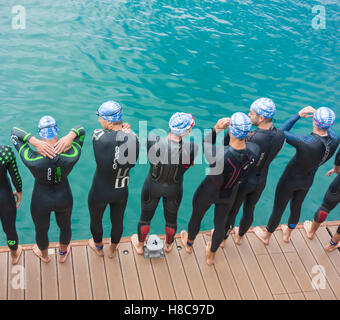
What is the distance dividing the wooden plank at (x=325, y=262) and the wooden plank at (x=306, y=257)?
71 millimetres

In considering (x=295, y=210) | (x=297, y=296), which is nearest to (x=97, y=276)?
(x=297, y=296)

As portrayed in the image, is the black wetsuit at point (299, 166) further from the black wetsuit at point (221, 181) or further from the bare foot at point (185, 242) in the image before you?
the bare foot at point (185, 242)

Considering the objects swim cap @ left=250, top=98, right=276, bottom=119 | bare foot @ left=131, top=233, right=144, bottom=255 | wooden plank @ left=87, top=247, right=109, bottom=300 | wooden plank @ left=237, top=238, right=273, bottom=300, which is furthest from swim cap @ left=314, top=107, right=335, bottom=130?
wooden plank @ left=87, top=247, right=109, bottom=300

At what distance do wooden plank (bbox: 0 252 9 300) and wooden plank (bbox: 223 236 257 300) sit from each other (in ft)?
11.9

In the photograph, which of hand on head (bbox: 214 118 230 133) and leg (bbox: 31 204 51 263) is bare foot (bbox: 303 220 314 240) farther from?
leg (bbox: 31 204 51 263)

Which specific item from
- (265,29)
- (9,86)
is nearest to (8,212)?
(9,86)

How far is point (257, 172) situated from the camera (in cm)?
601

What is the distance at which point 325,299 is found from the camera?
6.23 m

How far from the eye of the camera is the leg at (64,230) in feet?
18.8

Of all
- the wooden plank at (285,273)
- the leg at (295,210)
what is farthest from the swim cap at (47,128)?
the wooden plank at (285,273)

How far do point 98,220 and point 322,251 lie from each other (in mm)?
4170

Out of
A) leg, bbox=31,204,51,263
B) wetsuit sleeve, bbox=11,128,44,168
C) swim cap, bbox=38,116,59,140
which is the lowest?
leg, bbox=31,204,51,263

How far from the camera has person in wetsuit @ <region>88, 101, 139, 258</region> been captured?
5.30 m
